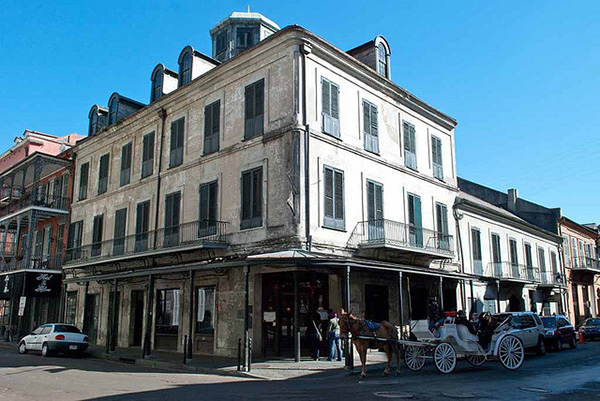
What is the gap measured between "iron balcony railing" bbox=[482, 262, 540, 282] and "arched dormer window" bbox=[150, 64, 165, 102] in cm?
1818

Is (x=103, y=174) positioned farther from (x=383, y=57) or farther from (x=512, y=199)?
(x=512, y=199)

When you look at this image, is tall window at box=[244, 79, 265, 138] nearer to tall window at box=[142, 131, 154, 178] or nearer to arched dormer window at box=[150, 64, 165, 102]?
tall window at box=[142, 131, 154, 178]

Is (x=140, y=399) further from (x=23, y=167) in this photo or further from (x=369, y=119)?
(x=23, y=167)

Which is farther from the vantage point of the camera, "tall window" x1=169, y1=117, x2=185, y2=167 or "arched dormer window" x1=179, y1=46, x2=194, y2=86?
"arched dormer window" x1=179, y1=46, x2=194, y2=86

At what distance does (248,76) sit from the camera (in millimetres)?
19094

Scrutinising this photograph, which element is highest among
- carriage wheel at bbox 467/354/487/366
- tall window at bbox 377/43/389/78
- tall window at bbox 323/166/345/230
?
tall window at bbox 377/43/389/78

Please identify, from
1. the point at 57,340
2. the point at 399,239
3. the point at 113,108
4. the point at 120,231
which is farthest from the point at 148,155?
the point at 399,239

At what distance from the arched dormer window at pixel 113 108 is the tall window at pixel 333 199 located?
14.7 m

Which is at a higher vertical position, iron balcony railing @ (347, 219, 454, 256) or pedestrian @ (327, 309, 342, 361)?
iron balcony railing @ (347, 219, 454, 256)

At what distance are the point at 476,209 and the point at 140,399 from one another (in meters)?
21.3

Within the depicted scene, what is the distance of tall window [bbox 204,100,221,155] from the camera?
1998 cm

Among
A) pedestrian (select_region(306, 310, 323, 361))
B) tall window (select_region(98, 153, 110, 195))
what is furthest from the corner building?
pedestrian (select_region(306, 310, 323, 361))

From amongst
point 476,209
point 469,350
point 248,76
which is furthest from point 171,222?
point 476,209

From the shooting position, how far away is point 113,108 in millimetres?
27141
